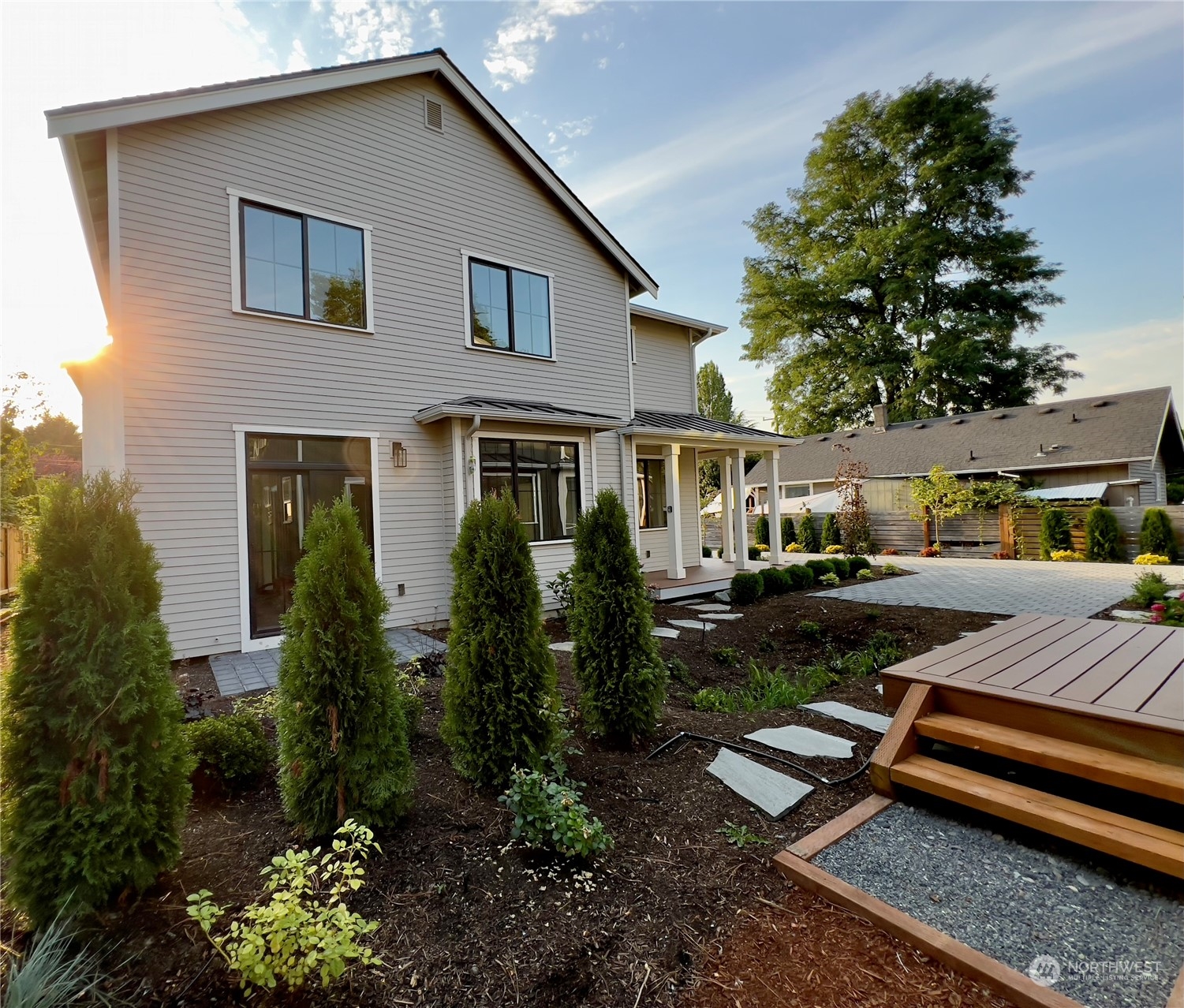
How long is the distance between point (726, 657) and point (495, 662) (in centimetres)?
360

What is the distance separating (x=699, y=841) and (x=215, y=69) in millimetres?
7926

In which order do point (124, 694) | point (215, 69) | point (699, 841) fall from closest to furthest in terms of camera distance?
point (124, 694)
point (699, 841)
point (215, 69)

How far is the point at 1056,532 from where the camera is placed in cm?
1425

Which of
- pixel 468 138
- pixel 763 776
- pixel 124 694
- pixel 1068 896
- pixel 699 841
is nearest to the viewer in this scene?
pixel 124 694

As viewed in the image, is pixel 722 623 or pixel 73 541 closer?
pixel 73 541

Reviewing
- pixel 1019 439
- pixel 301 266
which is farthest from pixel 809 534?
pixel 301 266

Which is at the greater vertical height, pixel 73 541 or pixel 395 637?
pixel 73 541

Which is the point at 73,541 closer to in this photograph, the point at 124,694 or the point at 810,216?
the point at 124,694

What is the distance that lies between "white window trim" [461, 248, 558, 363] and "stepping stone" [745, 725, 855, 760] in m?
6.49

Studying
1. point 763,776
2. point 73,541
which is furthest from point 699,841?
point 73,541

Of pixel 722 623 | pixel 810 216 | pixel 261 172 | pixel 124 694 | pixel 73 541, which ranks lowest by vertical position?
pixel 722 623

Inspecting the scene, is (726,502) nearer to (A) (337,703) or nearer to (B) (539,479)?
(B) (539,479)

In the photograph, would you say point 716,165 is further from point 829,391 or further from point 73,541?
point 829,391

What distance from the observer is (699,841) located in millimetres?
2402
